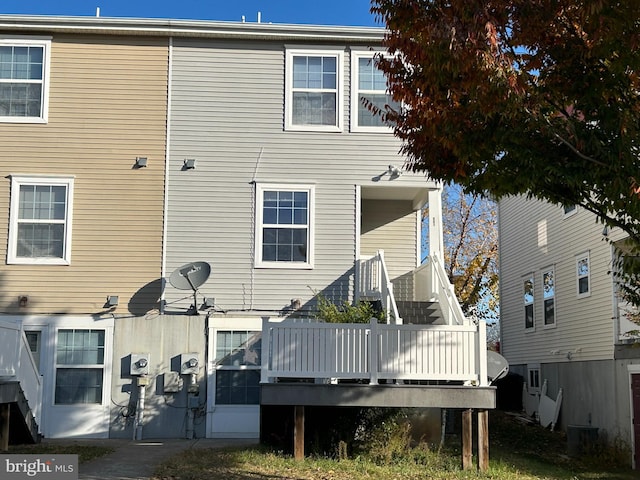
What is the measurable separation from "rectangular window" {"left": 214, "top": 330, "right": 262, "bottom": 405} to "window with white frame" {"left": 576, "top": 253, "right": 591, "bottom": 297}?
827 centimetres

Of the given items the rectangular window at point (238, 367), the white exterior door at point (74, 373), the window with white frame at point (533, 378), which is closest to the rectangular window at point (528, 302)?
the window with white frame at point (533, 378)

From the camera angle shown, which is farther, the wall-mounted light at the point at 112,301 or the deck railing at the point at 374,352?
the wall-mounted light at the point at 112,301

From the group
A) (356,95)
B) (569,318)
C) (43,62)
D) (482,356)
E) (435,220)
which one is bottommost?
(482,356)

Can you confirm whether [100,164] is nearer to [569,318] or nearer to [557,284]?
[569,318]

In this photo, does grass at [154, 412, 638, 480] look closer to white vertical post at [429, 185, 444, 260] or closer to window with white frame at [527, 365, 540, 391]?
white vertical post at [429, 185, 444, 260]

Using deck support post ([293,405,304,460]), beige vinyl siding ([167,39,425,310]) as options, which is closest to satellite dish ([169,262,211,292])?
beige vinyl siding ([167,39,425,310])

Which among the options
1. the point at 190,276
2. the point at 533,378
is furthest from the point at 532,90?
the point at 533,378

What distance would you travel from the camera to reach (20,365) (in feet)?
Result: 43.0

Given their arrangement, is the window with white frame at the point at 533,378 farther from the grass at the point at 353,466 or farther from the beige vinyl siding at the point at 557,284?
the grass at the point at 353,466

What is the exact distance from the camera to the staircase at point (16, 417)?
12000mm

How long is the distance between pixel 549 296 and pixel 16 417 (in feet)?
45.7

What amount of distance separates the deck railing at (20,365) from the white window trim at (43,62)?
4521 mm

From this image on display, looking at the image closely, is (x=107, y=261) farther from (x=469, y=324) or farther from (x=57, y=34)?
(x=469, y=324)

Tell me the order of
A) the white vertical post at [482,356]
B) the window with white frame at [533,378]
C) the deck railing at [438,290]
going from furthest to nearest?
1. the window with white frame at [533,378]
2. the deck railing at [438,290]
3. the white vertical post at [482,356]
